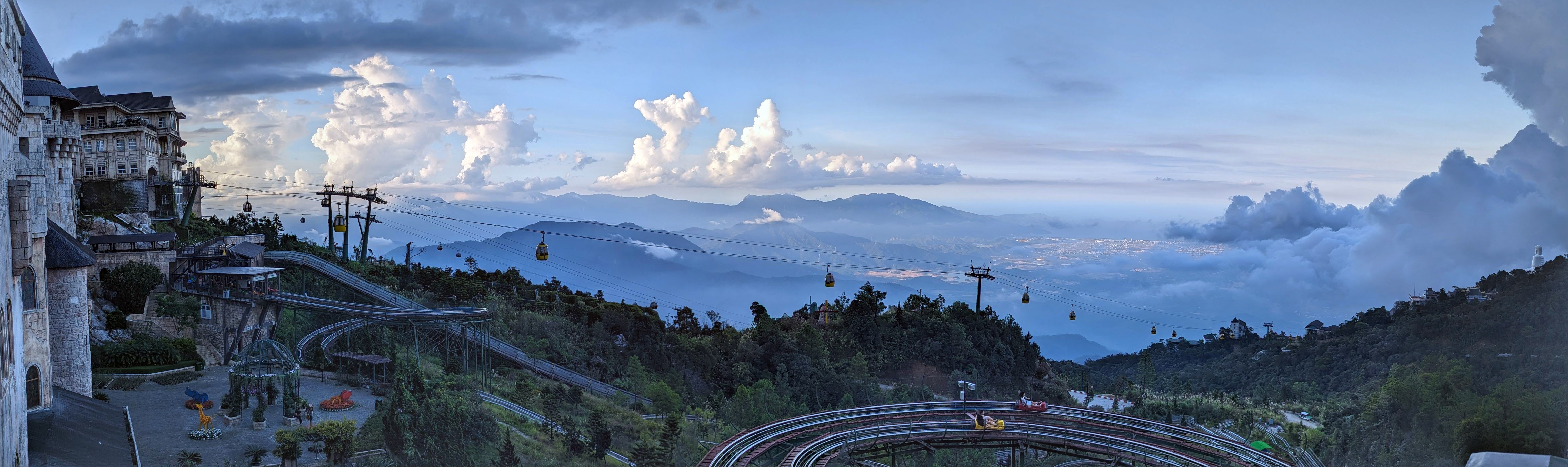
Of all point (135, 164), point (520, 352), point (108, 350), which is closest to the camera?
point (108, 350)

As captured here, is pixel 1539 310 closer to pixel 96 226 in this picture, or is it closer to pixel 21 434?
pixel 21 434

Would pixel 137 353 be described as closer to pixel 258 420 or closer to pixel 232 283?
pixel 232 283

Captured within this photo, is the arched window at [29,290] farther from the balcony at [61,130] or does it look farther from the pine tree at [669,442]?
the pine tree at [669,442]

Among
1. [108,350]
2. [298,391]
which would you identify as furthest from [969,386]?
[108,350]

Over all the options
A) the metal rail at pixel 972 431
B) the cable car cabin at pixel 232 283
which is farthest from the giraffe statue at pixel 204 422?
the metal rail at pixel 972 431

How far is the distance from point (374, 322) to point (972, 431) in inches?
1011

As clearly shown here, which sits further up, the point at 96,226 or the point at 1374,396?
the point at 96,226

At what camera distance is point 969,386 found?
4041cm

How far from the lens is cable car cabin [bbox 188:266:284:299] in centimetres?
4338

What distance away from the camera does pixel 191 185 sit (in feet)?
195

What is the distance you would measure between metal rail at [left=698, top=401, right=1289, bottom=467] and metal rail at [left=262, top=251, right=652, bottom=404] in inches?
416

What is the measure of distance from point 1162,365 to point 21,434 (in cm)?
8405

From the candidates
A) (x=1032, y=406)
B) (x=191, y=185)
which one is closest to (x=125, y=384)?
(x=191, y=185)

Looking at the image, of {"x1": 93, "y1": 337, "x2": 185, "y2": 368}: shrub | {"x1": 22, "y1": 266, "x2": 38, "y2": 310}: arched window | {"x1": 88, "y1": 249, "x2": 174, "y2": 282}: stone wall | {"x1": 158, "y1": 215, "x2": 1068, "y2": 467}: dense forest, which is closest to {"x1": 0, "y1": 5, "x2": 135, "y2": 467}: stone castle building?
{"x1": 22, "y1": 266, "x2": 38, "y2": 310}: arched window
